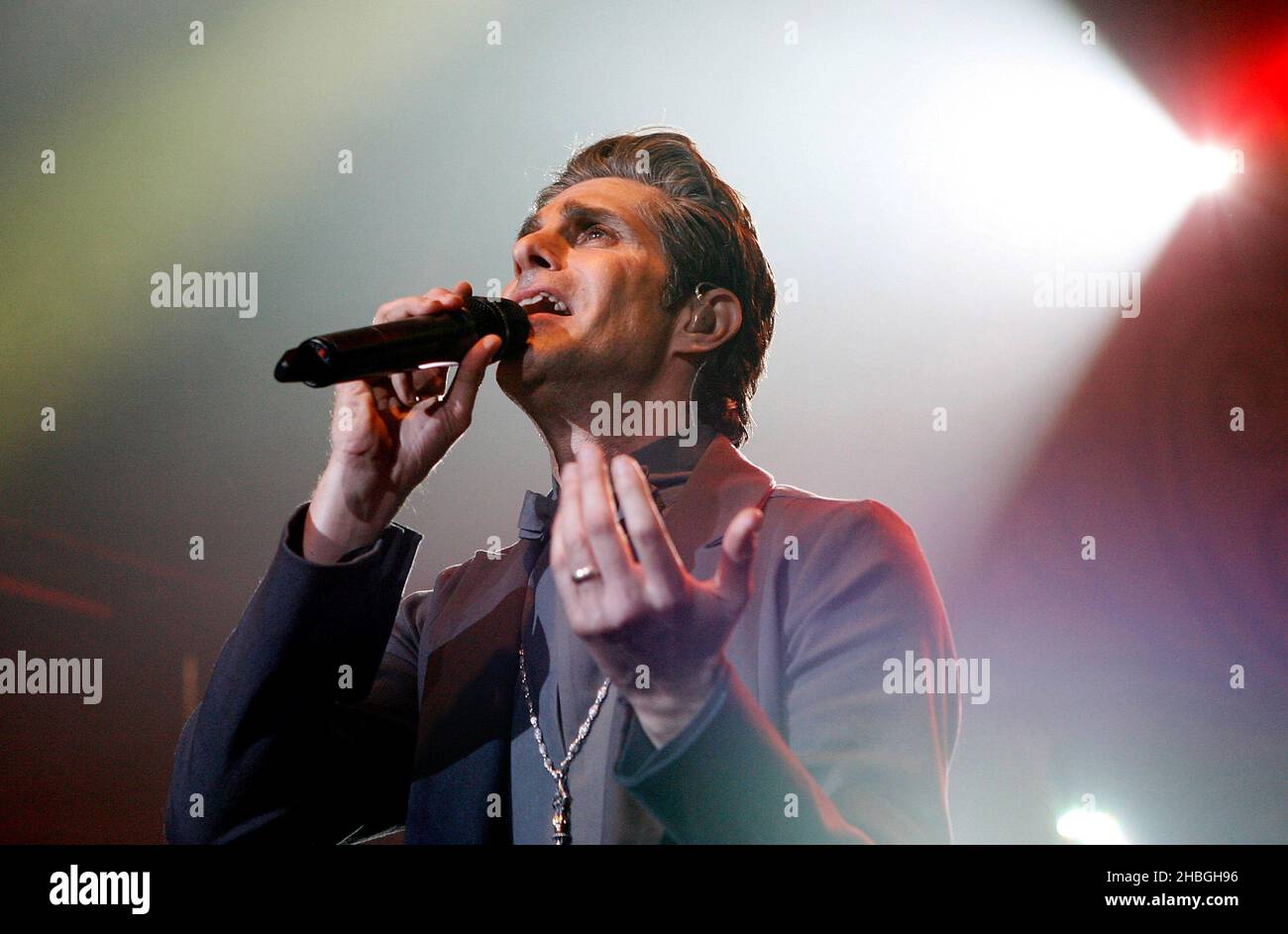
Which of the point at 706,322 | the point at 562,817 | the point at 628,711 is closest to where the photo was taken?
the point at 628,711

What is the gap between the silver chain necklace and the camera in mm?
1452

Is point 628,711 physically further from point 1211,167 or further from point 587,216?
point 1211,167

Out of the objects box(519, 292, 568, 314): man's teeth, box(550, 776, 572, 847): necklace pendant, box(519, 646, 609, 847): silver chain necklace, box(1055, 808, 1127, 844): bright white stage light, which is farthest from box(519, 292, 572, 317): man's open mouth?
box(1055, 808, 1127, 844): bright white stage light

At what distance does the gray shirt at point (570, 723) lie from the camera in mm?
1449

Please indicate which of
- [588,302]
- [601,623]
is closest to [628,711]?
[601,623]

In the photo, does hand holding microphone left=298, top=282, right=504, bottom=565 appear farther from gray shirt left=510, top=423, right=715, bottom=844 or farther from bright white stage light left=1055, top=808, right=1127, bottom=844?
bright white stage light left=1055, top=808, right=1127, bottom=844

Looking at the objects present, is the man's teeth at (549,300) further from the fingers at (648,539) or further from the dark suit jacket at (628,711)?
the fingers at (648,539)

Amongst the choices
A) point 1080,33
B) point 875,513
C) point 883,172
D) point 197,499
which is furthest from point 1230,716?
point 197,499

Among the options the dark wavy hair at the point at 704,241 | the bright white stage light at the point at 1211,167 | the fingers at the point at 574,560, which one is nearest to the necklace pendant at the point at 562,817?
the fingers at the point at 574,560

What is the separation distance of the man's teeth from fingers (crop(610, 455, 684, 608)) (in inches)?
24.1

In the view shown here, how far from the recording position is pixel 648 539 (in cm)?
104

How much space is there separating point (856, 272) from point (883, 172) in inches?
7.7

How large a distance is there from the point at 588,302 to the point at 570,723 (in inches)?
23.2
